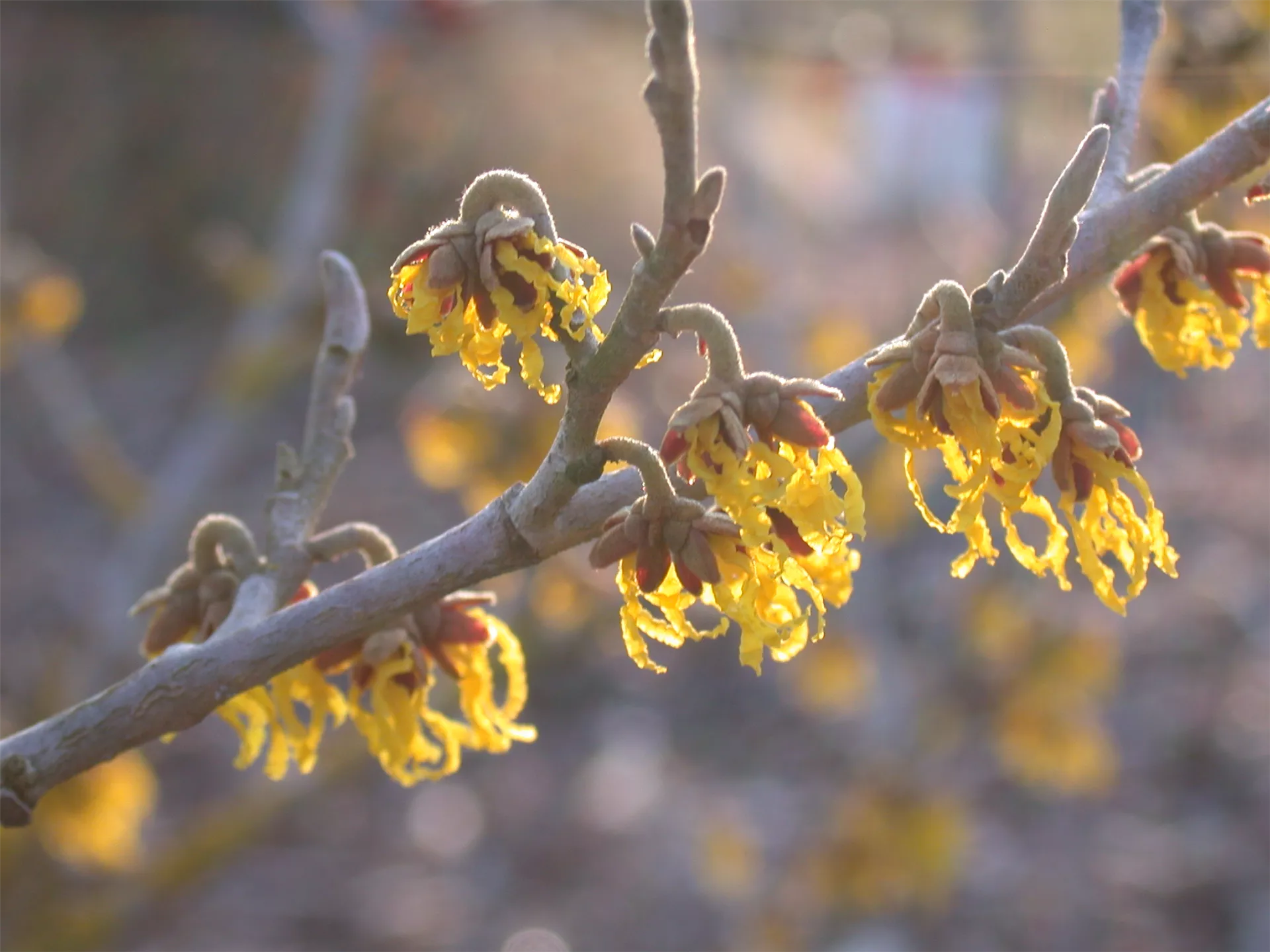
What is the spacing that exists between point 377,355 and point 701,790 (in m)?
5.83

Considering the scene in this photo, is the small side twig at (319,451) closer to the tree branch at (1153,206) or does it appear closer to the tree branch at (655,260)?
the tree branch at (655,260)

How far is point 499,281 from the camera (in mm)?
960

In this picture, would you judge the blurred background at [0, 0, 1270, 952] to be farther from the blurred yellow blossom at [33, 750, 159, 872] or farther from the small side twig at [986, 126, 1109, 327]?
the small side twig at [986, 126, 1109, 327]

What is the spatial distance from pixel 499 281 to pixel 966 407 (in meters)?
0.40

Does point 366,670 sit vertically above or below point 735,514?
below

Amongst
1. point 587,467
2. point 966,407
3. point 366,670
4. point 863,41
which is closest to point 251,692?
point 366,670

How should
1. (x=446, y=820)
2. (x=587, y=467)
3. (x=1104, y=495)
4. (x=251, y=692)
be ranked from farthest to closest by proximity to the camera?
(x=446, y=820) < (x=251, y=692) < (x=1104, y=495) < (x=587, y=467)

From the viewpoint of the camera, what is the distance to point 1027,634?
393 cm

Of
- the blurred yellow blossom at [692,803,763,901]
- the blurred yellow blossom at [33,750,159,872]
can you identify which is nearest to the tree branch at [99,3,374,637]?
the blurred yellow blossom at [33,750,159,872]

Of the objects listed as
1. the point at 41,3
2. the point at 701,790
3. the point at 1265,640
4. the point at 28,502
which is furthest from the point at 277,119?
the point at 1265,640

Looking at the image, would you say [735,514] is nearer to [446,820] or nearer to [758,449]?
[758,449]

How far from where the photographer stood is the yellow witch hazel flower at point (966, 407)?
899 millimetres

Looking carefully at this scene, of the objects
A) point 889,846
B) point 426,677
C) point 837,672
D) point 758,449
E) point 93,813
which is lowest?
point 889,846

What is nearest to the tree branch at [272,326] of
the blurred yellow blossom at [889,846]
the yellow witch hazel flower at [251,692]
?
the blurred yellow blossom at [889,846]
